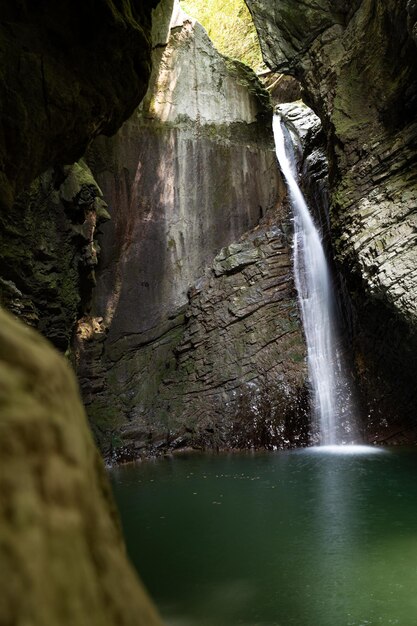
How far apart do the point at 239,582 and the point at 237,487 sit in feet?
13.3

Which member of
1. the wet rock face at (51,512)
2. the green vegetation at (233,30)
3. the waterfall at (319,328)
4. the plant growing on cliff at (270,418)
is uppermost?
the green vegetation at (233,30)

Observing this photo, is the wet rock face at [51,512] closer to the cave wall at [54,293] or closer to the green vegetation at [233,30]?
the cave wall at [54,293]

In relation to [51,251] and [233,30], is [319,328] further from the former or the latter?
[233,30]

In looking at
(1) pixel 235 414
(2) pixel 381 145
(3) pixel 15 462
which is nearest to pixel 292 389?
→ (1) pixel 235 414

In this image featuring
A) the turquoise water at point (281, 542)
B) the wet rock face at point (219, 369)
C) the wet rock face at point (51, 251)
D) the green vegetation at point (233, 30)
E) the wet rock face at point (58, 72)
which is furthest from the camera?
the green vegetation at point (233, 30)

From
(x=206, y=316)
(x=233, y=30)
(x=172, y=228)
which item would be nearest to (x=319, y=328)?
(x=206, y=316)

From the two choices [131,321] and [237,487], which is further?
[131,321]

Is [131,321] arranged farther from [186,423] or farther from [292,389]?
[292,389]

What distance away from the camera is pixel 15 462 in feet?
3.70

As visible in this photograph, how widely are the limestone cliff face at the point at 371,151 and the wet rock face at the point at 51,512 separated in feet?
29.4

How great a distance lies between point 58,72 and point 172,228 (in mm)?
9815

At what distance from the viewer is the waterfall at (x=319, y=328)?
13.2 m

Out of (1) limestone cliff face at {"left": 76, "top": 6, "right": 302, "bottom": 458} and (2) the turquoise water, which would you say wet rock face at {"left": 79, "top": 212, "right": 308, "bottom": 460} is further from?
(2) the turquoise water

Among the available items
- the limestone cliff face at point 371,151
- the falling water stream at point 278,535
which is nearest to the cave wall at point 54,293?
the falling water stream at point 278,535
